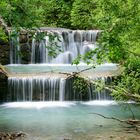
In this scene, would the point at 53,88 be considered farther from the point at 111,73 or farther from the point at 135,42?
the point at 135,42

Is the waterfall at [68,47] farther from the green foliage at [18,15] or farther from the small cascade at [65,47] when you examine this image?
the green foliage at [18,15]

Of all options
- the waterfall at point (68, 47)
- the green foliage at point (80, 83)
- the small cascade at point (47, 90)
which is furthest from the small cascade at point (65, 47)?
the green foliage at point (80, 83)

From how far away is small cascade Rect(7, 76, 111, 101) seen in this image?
17.2m

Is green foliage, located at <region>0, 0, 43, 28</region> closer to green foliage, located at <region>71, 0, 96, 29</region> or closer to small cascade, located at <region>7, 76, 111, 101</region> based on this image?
small cascade, located at <region>7, 76, 111, 101</region>

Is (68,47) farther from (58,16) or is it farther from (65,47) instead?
(58,16)

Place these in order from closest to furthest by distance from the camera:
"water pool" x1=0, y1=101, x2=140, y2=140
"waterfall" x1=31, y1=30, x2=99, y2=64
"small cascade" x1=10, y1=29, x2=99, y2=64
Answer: "water pool" x1=0, y1=101, x2=140, y2=140 < "small cascade" x1=10, y1=29, x2=99, y2=64 < "waterfall" x1=31, y1=30, x2=99, y2=64

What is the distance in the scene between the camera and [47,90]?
17219 millimetres

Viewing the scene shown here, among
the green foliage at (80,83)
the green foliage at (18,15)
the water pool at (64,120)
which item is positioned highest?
the green foliage at (18,15)

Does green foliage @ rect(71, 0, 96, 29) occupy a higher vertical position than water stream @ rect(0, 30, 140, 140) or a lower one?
higher

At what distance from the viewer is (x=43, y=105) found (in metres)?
16.4

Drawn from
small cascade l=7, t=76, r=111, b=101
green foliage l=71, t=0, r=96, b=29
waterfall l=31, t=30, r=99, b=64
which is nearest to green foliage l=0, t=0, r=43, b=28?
small cascade l=7, t=76, r=111, b=101

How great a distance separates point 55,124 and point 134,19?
4651 mm

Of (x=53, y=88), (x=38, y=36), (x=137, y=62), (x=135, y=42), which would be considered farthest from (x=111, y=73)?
(x=38, y=36)

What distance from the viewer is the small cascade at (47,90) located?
1722 centimetres
